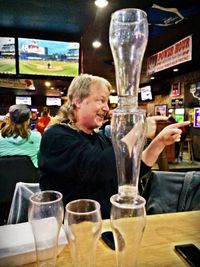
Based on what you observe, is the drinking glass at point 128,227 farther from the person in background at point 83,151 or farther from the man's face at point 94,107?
the man's face at point 94,107

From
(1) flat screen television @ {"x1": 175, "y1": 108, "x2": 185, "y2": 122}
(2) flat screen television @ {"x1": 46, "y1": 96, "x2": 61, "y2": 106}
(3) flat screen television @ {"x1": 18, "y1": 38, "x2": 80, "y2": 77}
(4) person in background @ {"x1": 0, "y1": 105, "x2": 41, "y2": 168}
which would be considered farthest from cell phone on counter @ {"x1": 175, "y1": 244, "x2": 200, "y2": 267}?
(2) flat screen television @ {"x1": 46, "y1": 96, "x2": 61, "y2": 106}

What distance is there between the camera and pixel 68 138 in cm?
137

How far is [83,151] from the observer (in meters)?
1.27

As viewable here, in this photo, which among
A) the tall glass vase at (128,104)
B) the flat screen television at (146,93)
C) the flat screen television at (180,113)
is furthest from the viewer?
the flat screen television at (146,93)

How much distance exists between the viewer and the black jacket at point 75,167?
47.5 inches

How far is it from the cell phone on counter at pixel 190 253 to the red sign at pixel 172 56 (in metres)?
4.86

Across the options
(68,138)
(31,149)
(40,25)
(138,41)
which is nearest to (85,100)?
(68,138)

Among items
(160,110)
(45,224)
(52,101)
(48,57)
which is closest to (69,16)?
(48,57)

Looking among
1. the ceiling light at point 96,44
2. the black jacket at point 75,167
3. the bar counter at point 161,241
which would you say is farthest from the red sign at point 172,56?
the bar counter at point 161,241

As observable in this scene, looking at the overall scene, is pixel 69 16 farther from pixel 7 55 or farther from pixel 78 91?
pixel 78 91

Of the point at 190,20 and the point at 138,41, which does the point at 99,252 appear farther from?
the point at 190,20

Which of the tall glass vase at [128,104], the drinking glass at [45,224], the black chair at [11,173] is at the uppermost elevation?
the tall glass vase at [128,104]

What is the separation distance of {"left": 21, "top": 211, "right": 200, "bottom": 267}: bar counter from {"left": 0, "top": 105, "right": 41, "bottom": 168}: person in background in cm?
187

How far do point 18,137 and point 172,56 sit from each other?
4335mm
